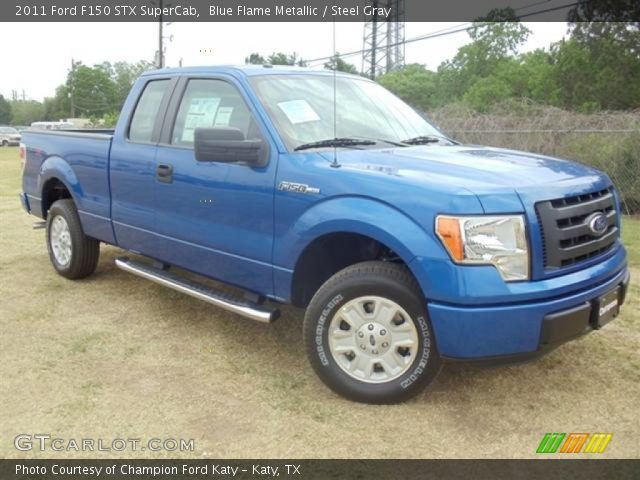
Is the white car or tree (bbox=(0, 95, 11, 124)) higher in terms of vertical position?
tree (bbox=(0, 95, 11, 124))

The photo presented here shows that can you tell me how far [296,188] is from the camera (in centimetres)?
373

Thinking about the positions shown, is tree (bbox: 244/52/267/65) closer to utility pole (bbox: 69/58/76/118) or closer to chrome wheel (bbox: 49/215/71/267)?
chrome wheel (bbox: 49/215/71/267)

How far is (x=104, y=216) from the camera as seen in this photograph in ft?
17.8

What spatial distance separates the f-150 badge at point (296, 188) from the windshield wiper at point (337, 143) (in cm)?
26

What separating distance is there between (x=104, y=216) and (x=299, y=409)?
9.14 feet

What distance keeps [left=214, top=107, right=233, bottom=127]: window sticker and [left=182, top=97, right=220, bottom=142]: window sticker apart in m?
0.06

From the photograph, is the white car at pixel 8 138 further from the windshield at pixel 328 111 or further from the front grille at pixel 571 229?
the front grille at pixel 571 229

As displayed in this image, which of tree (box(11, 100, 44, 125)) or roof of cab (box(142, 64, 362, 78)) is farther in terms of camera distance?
tree (box(11, 100, 44, 125))

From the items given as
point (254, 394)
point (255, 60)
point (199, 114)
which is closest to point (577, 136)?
point (255, 60)

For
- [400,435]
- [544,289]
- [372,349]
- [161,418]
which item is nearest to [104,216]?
[161,418]

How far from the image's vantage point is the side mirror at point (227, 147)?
377cm

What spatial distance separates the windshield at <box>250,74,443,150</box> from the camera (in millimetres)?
4105
